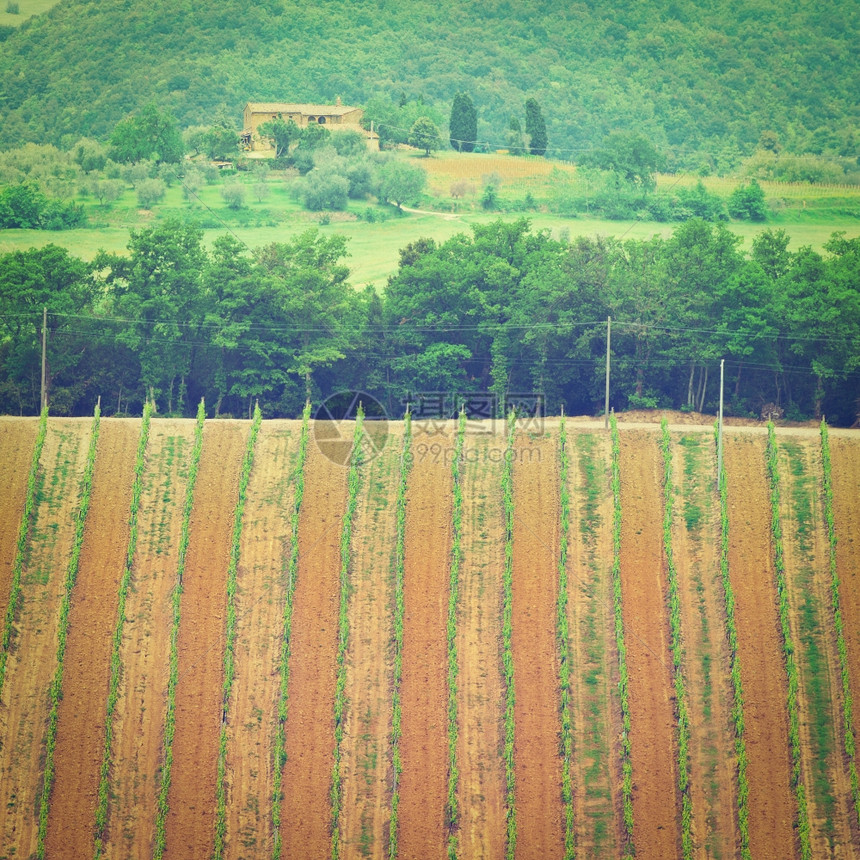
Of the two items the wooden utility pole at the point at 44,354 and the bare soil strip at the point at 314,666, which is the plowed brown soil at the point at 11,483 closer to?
the wooden utility pole at the point at 44,354

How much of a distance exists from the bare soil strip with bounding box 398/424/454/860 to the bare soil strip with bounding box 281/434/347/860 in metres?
2.43

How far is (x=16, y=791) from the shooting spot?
49.2 metres

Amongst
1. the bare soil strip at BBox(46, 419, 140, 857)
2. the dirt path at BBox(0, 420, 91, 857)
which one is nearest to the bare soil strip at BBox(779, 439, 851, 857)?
the bare soil strip at BBox(46, 419, 140, 857)

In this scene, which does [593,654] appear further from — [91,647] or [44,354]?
[44,354]

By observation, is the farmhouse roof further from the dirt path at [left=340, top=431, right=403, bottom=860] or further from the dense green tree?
the dirt path at [left=340, top=431, right=403, bottom=860]

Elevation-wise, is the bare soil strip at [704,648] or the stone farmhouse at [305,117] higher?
the stone farmhouse at [305,117]

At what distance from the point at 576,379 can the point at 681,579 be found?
17.3 metres

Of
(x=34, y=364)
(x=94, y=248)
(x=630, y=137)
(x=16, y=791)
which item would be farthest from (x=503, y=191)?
(x=16, y=791)

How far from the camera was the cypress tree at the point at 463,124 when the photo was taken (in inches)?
4503

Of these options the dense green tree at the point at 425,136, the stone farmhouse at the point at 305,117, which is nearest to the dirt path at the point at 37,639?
the stone farmhouse at the point at 305,117

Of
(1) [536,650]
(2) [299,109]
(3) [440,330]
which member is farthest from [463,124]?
(1) [536,650]

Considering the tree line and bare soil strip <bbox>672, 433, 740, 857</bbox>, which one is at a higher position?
the tree line

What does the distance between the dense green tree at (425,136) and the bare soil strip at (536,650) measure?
185 feet

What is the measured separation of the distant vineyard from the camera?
160 ft
